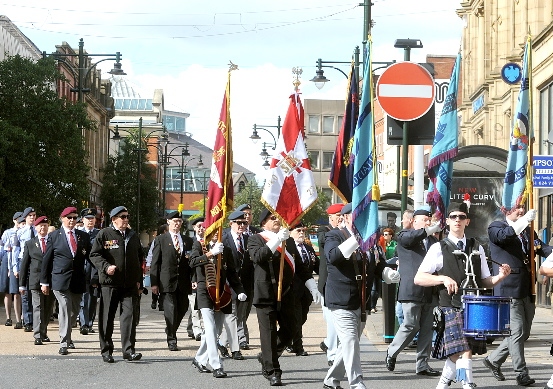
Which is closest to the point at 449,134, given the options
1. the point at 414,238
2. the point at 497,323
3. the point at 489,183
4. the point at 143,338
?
the point at 414,238

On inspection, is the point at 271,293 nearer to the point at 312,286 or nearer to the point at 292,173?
the point at 292,173

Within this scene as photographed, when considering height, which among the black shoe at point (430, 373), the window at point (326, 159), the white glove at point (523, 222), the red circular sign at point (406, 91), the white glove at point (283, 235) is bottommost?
the black shoe at point (430, 373)

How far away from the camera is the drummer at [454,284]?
1019 cm

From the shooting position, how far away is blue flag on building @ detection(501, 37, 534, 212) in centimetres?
1313

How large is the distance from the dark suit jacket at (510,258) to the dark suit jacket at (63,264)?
6.48 m

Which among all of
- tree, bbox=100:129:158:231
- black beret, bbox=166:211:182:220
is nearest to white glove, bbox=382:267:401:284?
black beret, bbox=166:211:182:220

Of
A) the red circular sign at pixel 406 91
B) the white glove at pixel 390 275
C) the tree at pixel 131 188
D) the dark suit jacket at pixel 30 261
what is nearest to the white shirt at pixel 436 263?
the white glove at pixel 390 275

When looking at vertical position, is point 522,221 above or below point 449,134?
below

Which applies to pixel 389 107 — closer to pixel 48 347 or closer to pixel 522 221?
pixel 522 221

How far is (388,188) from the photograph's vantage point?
278ft

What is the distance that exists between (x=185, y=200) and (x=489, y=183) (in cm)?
11338

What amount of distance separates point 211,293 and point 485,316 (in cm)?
426

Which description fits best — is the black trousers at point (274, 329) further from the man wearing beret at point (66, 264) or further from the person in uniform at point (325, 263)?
the man wearing beret at point (66, 264)

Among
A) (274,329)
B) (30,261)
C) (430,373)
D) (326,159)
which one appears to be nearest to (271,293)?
(274,329)
